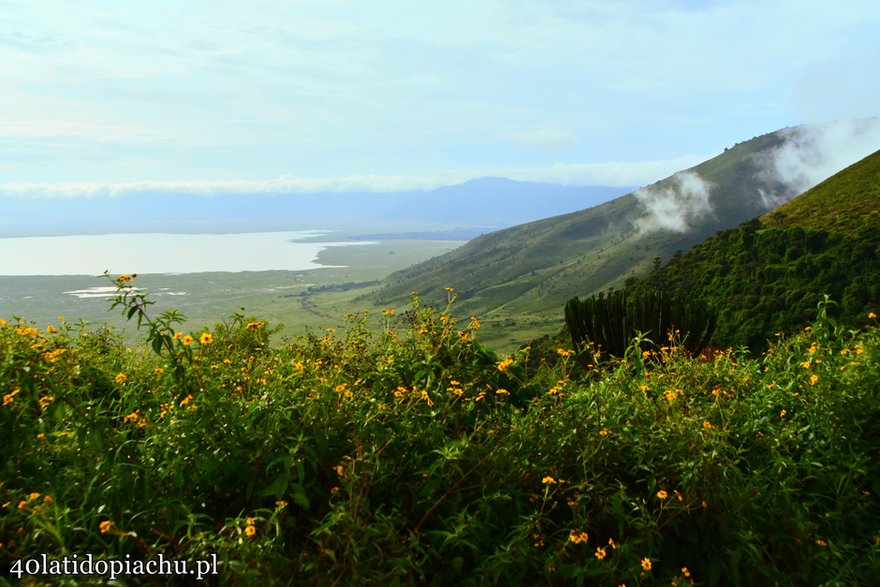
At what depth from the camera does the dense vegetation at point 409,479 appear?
2611 millimetres

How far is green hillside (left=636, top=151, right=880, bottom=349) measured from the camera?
33.9 meters

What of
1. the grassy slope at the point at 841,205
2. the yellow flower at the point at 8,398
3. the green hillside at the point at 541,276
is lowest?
the green hillside at the point at 541,276

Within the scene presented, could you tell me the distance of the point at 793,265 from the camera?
133 ft

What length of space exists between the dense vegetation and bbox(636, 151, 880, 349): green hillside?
89.3 ft

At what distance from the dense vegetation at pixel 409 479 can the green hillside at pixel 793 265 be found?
27.2 m

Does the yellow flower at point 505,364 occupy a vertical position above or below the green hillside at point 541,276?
above

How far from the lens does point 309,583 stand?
8.14ft

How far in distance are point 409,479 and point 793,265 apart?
4456 cm

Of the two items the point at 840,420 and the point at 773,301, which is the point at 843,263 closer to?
the point at 773,301

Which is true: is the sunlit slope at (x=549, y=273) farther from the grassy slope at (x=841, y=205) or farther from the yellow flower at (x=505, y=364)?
the yellow flower at (x=505, y=364)

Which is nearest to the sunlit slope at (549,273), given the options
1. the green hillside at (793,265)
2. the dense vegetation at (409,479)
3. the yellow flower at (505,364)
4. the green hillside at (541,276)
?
the green hillside at (541,276)

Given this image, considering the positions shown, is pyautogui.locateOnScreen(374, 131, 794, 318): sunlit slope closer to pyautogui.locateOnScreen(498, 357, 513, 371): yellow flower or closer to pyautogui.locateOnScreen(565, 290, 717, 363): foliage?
pyautogui.locateOnScreen(565, 290, 717, 363): foliage

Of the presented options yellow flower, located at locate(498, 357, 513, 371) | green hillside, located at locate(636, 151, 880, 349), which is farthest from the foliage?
green hillside, located at locate(636, 151, 880, 349)

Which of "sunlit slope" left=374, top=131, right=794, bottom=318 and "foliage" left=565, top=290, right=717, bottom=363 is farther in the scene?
"sunlit slope" left=374, top=131, right=794, bottom=318
